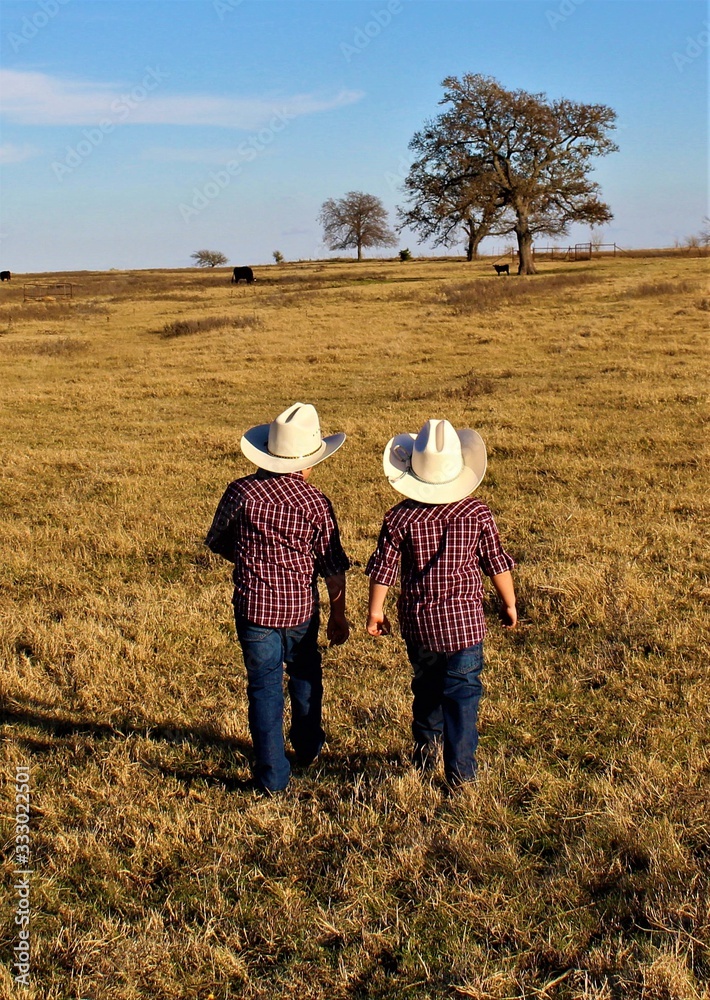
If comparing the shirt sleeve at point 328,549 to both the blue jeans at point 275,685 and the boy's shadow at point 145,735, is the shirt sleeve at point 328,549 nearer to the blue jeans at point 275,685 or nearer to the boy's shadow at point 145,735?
the blue jeans at point 275,685

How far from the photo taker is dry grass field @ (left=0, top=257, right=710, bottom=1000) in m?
2.66

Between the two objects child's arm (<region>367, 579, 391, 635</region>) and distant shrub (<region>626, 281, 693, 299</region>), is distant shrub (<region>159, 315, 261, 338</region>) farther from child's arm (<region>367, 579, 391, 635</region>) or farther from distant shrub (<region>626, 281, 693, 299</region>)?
child's arm (<region>367, 579, 391, 635</region>)

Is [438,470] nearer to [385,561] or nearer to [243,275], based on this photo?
[385,561]

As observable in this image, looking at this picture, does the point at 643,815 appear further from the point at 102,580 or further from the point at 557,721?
the point at 102,580

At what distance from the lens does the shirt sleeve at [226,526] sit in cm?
350

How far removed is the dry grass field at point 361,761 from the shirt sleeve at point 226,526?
102 cm

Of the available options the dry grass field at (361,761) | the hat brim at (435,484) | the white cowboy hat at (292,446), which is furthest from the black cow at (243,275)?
the hat brim at (435,484)

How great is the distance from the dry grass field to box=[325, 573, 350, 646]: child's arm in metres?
0.64

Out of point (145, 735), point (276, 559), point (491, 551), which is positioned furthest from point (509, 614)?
point (145, 735)

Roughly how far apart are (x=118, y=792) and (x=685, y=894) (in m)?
2.23

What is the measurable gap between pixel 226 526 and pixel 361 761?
49.7 inches

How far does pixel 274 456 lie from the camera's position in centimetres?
351

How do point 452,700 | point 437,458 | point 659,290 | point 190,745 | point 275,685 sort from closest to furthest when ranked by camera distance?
point 437,458 < point 452,700 < point 275,685 < point 190,745 < point 659,290

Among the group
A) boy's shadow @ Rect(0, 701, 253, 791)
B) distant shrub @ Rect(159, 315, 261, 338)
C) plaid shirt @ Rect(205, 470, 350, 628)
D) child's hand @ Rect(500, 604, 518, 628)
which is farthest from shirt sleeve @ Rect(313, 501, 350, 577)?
distant shrub @ Rect(159, 315, 261, 338)
